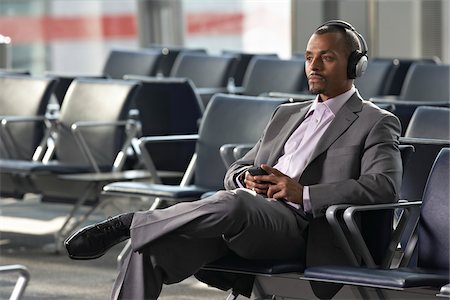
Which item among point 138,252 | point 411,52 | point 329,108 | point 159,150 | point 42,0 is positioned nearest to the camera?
point 138,252

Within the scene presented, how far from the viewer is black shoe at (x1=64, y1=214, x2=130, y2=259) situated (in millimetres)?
4605

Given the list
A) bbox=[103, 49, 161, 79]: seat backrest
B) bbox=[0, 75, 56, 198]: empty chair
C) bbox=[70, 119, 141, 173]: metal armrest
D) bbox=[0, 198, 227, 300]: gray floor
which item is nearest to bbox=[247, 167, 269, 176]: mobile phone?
bbox=[0, 198, 227, 300]: gray floor

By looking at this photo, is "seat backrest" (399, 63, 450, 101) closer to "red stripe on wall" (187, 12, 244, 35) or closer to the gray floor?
the gray floor

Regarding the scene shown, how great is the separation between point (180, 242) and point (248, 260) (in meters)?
0.27

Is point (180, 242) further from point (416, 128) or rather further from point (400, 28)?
point (400, 28)

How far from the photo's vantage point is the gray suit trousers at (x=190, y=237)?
4414 millimetres

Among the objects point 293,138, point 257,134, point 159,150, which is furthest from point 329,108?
point 159,150

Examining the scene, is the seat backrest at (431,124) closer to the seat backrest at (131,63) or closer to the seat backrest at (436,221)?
the seat backrest at (436,221)

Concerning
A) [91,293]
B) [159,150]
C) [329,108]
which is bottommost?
[91,293]

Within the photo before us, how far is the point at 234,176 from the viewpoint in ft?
16.2

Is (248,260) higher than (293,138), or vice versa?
(293,138)

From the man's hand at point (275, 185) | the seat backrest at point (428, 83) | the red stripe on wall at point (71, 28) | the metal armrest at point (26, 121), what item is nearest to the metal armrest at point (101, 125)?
the metal armrest at point (26, 121)

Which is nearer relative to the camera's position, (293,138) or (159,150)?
(293,138)

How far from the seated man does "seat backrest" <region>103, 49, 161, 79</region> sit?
18.3ft
